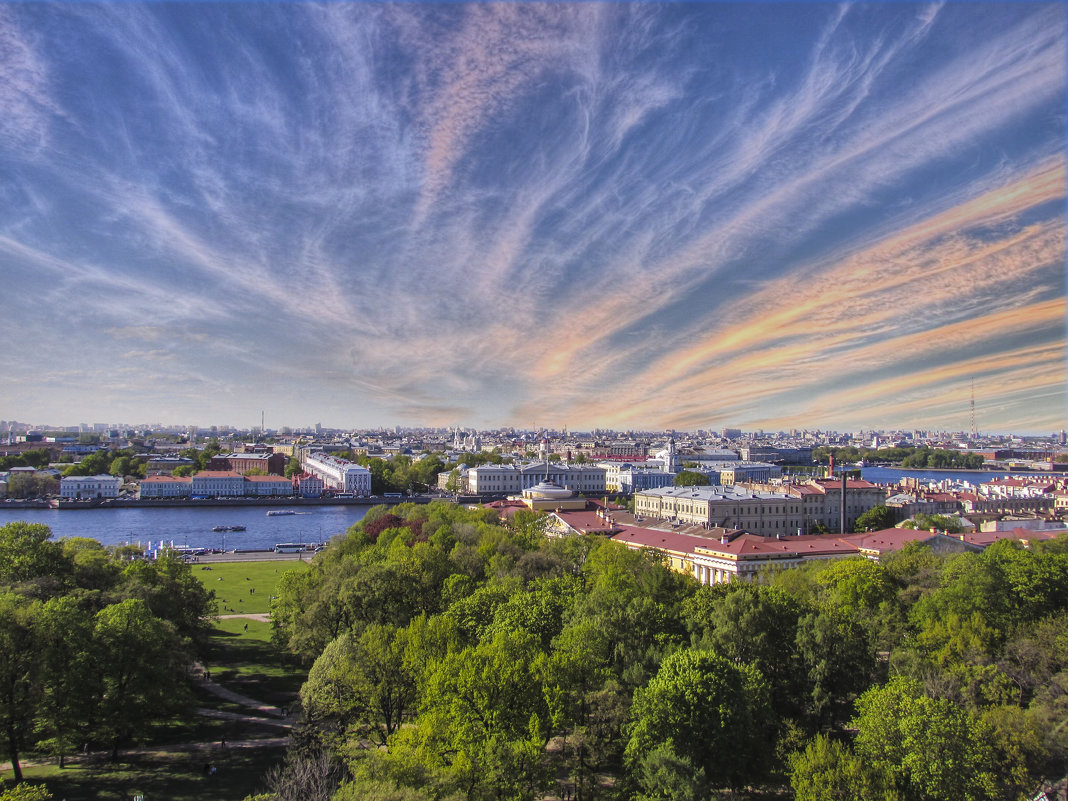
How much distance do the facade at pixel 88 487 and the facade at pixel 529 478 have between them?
51886mm

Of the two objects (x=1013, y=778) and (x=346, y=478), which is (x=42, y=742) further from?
(x=346, y=478)

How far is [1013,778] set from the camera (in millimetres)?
15789

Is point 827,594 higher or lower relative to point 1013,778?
higher

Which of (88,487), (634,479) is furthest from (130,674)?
(88,487)

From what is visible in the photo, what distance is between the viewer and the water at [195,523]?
67562 millimetres

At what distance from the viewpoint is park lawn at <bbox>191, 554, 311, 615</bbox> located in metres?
39.0

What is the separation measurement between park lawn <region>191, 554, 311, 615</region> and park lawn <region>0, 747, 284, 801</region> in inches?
708

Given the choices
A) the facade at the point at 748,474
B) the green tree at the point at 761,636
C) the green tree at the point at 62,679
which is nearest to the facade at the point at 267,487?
the facade at the point at 748,474

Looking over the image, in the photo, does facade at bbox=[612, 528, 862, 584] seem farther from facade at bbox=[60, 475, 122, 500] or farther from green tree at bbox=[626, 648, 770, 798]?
facade at bbox=[60, 475, 122, 500]

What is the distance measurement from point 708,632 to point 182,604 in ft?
62.9

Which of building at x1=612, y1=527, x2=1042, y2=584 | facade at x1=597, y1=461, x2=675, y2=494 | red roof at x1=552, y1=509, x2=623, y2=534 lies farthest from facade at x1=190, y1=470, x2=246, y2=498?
building at x1=612, y1=527, x2=1042, y2=584

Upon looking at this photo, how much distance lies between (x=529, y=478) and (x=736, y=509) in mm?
59170

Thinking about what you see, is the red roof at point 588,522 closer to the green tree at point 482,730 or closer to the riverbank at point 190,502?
the green tree at point 482,730

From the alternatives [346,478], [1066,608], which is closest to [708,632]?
[1066,608]
